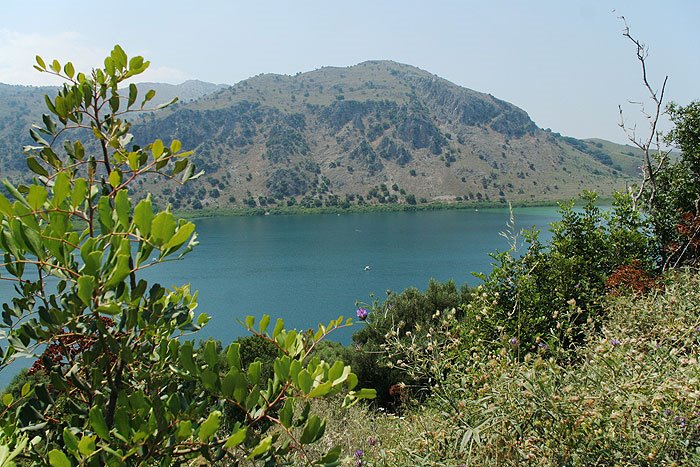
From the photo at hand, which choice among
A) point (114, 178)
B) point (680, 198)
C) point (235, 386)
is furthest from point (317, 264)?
point (235, 386)

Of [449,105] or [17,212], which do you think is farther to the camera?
[449,105]

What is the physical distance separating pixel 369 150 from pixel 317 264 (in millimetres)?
79100

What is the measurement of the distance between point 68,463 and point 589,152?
165 m

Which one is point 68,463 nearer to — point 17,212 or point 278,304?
point 17,212

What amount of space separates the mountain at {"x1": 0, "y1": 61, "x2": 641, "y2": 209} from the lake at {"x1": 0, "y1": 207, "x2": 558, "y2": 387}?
2471cm

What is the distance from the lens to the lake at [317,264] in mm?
32531

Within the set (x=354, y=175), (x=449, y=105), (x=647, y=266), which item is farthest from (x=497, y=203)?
(x=647, y=266)

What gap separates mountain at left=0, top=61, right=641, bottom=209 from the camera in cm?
10450

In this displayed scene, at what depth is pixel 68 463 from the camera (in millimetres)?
1073

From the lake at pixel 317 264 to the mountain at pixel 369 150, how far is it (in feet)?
81.1

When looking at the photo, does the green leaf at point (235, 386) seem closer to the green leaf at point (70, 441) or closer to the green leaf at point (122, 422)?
the green leaf at point (122, 422)

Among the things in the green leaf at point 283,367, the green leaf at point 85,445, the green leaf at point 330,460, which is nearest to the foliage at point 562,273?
the green leaf at point 330,460

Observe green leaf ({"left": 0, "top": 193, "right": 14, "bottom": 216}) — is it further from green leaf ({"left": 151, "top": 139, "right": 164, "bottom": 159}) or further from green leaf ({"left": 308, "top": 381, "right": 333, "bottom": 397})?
green leaf ({"left": 308, "top": 381, "right": 333, "bottom": 397})

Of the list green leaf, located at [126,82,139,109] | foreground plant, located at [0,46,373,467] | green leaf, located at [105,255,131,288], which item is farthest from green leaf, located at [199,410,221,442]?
green leaf, located at [126,82,139,109]
